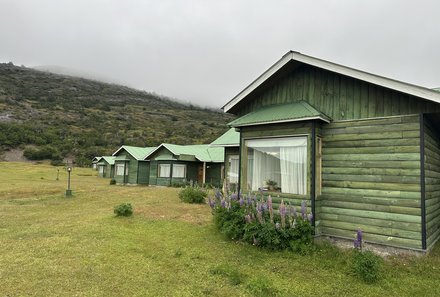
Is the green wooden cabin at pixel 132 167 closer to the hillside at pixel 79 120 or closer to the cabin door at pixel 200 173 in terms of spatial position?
the cabin door at pixel 200 173

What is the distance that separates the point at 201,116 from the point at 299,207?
109 m

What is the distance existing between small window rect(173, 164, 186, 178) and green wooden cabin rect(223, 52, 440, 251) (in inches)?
760

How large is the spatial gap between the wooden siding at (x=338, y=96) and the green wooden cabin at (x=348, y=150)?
2cm

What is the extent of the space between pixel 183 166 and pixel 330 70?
21726 millimetres

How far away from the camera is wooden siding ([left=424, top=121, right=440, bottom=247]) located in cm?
737

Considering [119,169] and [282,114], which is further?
[119,169]

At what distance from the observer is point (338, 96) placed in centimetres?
828

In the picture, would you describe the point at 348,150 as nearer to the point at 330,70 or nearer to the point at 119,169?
the point at 330,70

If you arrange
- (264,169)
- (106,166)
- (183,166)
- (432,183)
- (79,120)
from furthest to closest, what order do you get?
1. (79,120)
2. (106,166)
3. (183,166)
4. (264,169)
5. (432,183)

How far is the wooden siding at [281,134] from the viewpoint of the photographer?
7969 mm

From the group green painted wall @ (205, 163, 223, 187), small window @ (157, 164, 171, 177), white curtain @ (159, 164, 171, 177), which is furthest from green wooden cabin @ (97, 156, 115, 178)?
green painted wall @ (205, 163, 223, 187)

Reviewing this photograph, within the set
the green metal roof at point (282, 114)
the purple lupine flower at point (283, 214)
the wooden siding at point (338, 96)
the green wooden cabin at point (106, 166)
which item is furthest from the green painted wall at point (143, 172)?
the purple lupine flower at point (283, 214)

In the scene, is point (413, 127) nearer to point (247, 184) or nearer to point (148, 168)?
point (247, 184)

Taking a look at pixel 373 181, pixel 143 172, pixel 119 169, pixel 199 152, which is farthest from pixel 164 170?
pixel 373 181
